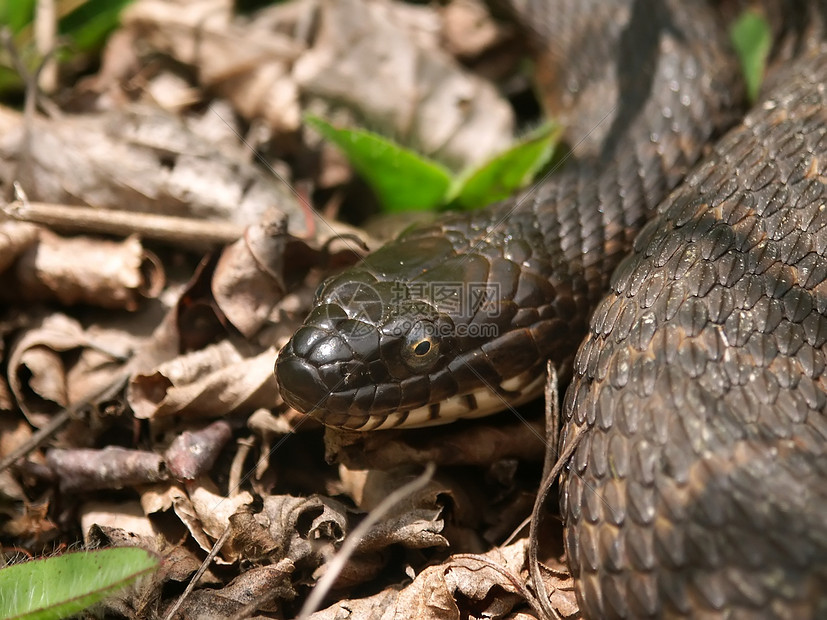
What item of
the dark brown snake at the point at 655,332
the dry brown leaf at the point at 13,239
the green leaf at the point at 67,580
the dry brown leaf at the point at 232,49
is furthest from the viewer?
the dry brown leaf at the point at 232,49

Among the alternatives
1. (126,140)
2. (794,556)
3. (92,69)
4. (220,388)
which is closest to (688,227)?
(794,556)

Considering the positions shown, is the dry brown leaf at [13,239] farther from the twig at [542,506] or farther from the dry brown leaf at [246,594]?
the twig at [542,506]

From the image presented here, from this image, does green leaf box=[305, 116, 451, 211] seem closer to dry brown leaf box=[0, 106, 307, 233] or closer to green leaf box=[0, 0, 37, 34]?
dry brown leaf box=[0, 106, 307, 233]

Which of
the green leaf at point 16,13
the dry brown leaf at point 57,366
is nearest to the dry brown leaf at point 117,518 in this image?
the dry brown leaf at point 57,366

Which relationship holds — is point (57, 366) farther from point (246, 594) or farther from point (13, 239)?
point (246, 594)

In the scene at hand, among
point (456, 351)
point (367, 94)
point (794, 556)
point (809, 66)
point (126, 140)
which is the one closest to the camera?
point (794, 556)

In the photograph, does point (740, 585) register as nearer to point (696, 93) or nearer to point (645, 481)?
point (645, 481)

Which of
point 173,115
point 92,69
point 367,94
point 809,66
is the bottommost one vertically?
point 92,69

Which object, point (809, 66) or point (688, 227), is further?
point (809, 66)
